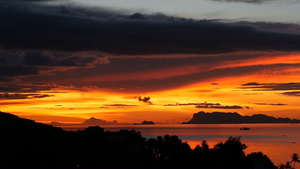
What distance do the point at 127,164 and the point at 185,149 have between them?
37.7 feet

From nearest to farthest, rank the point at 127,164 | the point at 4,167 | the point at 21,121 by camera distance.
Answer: the point at 4,167 → the point at 127,164 → the point at 21,121

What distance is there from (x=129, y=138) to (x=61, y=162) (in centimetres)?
1611

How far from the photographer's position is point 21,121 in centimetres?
8619

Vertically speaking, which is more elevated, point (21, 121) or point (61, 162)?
point (21, 121)

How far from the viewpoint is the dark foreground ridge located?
250 feet

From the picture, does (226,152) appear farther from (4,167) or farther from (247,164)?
(4,167)

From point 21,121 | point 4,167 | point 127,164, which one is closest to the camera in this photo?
point 4,167

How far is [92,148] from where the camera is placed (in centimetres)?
8356

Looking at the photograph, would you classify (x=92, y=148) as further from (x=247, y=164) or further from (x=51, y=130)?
(x=247, y=164)

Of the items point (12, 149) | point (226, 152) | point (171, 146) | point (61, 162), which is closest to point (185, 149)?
point (171, 146)

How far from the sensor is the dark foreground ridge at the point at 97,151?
76.1 metres

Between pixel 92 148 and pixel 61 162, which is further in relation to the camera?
pixel 92 148

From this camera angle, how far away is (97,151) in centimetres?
8300

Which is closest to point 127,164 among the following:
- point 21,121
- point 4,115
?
point 21,121
